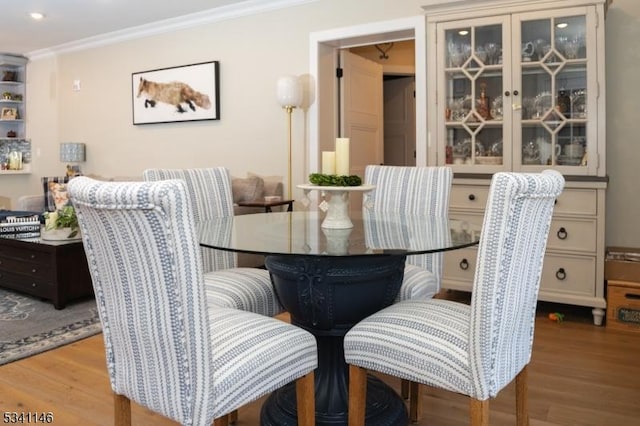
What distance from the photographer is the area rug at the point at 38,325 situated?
2756mm

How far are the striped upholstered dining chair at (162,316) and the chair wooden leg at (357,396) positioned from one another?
26 cm

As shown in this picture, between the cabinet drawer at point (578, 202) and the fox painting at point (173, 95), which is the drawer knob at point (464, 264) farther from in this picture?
the fox painting at point (173, 95)

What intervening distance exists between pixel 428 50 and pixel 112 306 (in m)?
2.94

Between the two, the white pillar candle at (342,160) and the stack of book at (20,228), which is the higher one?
the white pillar candle at (342,160)

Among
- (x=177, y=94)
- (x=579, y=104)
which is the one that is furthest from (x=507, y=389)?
(x=177, y=94)

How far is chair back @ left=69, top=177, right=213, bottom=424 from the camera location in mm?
1100

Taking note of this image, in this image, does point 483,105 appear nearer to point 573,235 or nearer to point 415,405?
point 573,235

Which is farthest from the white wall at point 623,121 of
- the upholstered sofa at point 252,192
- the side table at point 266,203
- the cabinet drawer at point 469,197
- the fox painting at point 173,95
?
the fox painting at point 173,95

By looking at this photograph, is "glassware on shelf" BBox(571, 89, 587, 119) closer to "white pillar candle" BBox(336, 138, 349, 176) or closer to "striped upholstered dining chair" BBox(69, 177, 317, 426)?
"white pillar candle" BBox(336, 138, 349, 176)

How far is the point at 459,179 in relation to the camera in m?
3.45

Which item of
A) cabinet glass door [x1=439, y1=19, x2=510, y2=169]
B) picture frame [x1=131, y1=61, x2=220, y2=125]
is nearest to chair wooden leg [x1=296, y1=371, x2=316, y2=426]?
cabinet glass door [x1=439, y1=19, x2=510, y2=169]

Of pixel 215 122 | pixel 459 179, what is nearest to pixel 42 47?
pixel 215 122

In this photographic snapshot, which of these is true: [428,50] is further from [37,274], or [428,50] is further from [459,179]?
[37,274]

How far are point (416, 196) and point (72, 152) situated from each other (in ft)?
15.7
